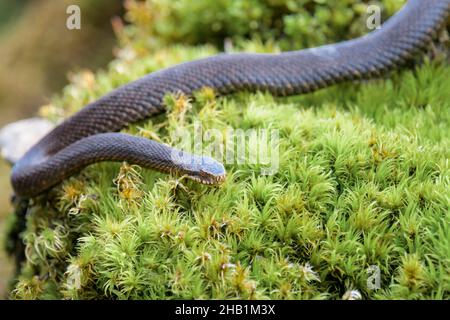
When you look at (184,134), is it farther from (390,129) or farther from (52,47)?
(52,47)

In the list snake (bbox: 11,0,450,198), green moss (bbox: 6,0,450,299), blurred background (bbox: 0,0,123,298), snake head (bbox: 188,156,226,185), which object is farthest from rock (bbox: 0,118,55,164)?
blurred background (bbox: 0,0,123,298)

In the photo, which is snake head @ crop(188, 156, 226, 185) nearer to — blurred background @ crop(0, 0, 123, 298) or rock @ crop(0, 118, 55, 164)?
rock @ crop(0, 118, 55, 164)

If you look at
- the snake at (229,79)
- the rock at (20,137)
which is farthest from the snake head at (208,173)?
the rock at (20,137)

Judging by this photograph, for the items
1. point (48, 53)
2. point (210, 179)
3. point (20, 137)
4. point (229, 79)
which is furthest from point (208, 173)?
point (48, 53)

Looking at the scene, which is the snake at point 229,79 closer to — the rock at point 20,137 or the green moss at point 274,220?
the green moss at point 274,220

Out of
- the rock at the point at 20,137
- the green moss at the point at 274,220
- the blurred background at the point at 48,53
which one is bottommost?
the green moss at the point at 274,220

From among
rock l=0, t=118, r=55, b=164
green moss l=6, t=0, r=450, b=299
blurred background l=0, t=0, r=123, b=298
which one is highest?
blurred background l=0, t=0, r=123, b=298

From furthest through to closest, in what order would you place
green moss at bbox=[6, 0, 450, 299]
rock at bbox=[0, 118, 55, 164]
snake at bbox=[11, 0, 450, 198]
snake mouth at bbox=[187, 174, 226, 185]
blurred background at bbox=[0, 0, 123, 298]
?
blurred background at bbox=[0, 0, 123, 298], rock at bbox=[0, 118, 55, 164], snake at bbox=[11, 0, 450, 198], snake mouth at bbox=[187, 174, 226, 185], green moss at bbox=[6, 0, 450, 299]
